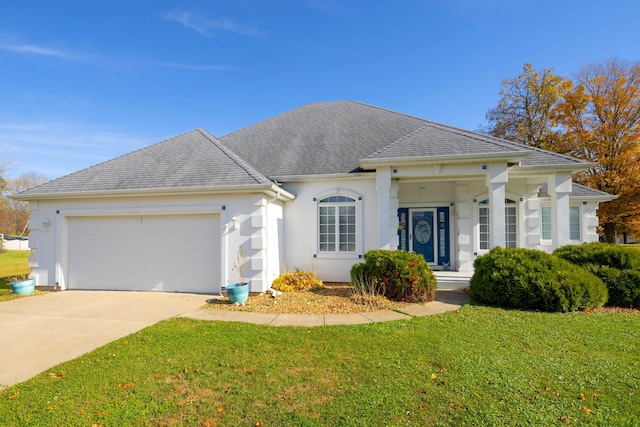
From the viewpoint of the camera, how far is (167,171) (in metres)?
9.68

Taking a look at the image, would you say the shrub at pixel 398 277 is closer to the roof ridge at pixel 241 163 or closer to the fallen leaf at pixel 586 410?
the roof ridge at pixel 241 163

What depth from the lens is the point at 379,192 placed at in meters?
9.56

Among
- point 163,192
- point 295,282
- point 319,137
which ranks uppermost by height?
point 319,137

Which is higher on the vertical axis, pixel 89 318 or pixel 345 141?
pixel 345 141

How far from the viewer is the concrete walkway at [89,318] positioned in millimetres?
4598

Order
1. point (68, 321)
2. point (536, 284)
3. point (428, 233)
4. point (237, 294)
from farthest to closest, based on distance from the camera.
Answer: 1. point (428, 233)
2. point (237, 294)
3. point (536, 284)
4. point (68, 321)

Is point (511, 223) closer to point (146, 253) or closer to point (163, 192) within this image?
point (163, 192)

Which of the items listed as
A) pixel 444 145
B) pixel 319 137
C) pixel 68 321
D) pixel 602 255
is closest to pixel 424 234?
pixel 444 145

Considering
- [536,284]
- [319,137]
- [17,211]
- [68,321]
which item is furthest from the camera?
[17,211]

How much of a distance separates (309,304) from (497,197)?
6.37 meters

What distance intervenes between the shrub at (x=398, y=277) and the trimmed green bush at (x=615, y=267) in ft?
12.9

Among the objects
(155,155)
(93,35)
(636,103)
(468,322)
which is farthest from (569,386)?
(636,103)

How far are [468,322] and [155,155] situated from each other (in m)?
11.1

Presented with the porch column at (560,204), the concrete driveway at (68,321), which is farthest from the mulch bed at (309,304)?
the porch column at (560,204)
